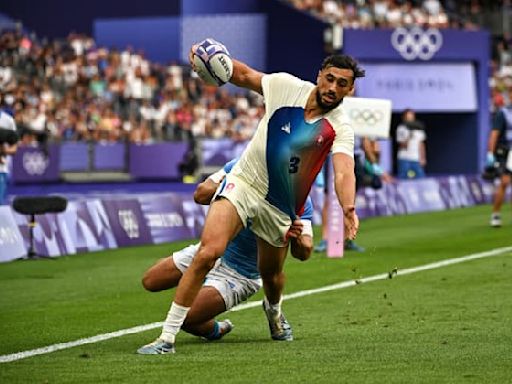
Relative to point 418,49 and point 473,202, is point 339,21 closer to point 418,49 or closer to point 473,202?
point 418,49

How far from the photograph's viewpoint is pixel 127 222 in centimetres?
2350

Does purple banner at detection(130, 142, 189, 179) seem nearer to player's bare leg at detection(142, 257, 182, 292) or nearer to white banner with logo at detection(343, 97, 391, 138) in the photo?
white banner with logo at detection(343, 97, 391, 138)

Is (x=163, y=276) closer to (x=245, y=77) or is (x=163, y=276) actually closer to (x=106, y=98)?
(x=245, y=77)

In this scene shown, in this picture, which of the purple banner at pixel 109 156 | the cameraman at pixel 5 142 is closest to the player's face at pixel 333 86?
the cameraman at pixel 5 142

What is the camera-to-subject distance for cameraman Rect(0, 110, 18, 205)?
20.8 meters

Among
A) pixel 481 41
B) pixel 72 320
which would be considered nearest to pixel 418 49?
pixel 481 41

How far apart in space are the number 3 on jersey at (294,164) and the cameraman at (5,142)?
10.8m

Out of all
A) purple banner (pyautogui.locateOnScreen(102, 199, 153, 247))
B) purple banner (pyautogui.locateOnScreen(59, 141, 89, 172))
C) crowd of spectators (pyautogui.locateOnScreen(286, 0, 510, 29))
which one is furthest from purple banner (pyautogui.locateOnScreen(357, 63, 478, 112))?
purple banner (pyautogui.locateOnScreen(102, 199, 153, 247))

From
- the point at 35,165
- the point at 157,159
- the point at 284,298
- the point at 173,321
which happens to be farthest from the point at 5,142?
the point at 157,159

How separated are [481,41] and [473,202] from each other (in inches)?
360

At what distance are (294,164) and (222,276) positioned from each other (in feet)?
4.11

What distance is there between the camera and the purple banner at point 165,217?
24156 millimetres

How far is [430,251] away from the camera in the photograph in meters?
21.5

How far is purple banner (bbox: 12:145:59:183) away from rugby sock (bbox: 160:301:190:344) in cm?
2630
